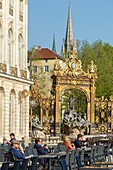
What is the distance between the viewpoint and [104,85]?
77938 millimetres

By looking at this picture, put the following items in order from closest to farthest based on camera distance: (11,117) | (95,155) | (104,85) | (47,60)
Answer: (95,155) < (11,117) < (104,85) < (47,60)

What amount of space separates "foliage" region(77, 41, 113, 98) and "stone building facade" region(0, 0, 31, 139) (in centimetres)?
2635

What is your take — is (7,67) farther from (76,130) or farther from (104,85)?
(104,85)

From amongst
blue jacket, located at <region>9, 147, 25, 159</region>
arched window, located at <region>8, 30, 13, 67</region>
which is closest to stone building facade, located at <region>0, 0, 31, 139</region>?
arched window, located at <region>8, 30, 13, 67</region>

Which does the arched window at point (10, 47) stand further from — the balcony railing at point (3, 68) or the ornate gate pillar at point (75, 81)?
the ornate gate pillar at point (75, 81)

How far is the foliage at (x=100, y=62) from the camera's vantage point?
3049 inches

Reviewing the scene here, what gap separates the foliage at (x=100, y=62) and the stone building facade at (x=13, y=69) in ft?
86.4

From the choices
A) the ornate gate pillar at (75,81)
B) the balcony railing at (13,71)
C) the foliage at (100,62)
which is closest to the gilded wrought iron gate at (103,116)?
the ornate gate pillar at (75,81)

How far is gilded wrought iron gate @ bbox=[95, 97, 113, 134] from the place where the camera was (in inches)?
2250

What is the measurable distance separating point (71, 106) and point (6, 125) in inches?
566

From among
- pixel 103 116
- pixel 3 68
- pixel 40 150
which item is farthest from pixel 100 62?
pixel 40 150

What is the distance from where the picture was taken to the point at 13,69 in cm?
4838

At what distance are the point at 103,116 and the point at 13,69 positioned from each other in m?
12.8

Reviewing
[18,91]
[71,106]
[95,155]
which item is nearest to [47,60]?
[71,106]
